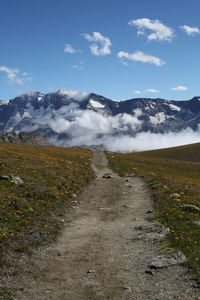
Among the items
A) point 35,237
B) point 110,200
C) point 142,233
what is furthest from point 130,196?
point 35,237

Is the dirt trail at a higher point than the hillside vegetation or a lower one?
lower

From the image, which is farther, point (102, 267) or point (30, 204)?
point (30, 204)

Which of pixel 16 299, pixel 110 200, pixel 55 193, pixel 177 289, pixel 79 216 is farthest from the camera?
pixel 110 200

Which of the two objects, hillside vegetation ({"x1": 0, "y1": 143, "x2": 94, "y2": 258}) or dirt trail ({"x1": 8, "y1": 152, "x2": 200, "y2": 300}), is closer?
dirt trail ({"x1": 8, "y1": 152, "x2": 200, "y2": 300})

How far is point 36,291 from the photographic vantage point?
997 centimetres

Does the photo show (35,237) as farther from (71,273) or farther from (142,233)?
(142,233)

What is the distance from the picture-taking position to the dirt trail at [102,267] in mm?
9906

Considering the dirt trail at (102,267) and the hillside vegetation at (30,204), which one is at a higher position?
the hillside vegetation at (30,204)

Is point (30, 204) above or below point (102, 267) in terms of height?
above

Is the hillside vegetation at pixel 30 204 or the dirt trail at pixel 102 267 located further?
the hillside vegetation at pixel 30 204

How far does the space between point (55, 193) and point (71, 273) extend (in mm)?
12399

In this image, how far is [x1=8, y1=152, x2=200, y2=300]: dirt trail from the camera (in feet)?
32.5

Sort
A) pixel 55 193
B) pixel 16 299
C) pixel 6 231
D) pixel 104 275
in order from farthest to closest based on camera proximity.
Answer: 1. pixel 55 193
2. pixel 6 231
3. pixel 104 275
4. pixel 16 299

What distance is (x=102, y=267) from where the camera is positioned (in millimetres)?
12156
